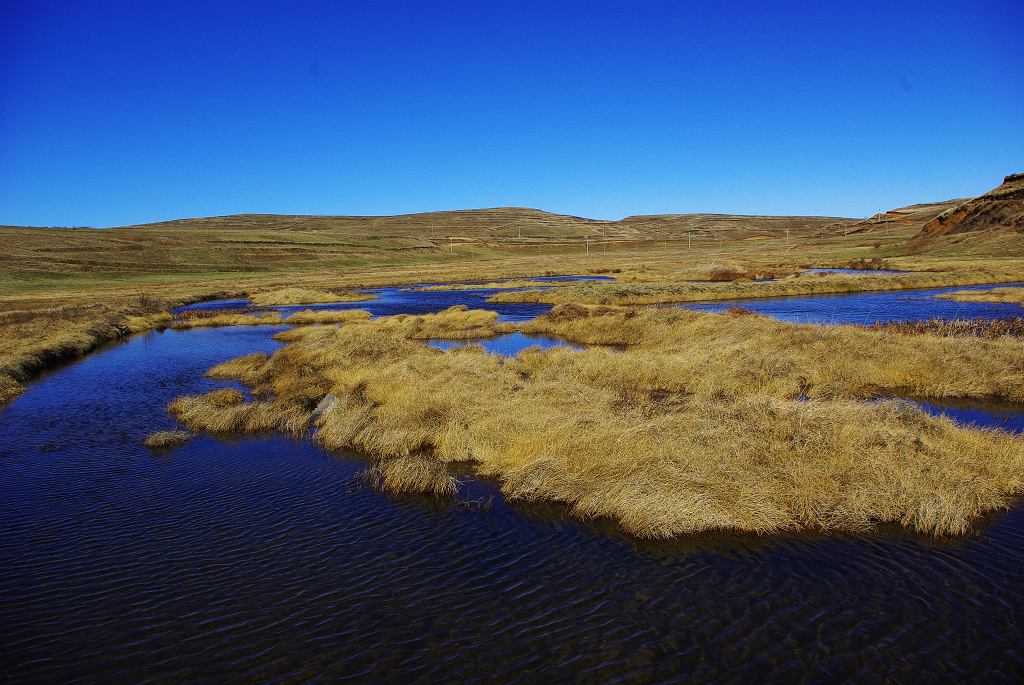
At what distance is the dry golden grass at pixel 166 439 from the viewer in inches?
643

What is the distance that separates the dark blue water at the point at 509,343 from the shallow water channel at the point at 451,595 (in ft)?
61.4

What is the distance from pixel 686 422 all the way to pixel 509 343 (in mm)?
19692

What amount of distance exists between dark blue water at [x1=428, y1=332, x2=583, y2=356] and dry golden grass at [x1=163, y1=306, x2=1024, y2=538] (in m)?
4.67

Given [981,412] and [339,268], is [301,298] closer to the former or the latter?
[339,268]

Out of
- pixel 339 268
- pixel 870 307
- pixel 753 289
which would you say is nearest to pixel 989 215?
pixel 753 289

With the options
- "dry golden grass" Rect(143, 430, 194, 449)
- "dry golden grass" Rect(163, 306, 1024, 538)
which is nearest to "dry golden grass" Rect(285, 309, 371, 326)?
"dry golden grass" Rect(163, 306, 1024, 538)

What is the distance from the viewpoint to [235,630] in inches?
321

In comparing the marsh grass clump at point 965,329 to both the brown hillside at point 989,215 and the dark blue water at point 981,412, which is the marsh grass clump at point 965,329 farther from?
the brown hillside at point 989,215

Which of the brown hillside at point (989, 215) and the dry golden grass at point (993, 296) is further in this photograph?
the brown hillside at point (989, 215)

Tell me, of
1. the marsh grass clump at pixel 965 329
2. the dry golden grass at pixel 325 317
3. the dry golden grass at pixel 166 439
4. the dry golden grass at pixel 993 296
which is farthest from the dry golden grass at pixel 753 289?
the dry golden grass at pixel 166 439

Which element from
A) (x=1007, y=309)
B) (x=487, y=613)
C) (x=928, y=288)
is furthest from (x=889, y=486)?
(x=928, y=288)

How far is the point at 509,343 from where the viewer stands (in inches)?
1318

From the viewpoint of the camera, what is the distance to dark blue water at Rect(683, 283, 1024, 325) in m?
36.5

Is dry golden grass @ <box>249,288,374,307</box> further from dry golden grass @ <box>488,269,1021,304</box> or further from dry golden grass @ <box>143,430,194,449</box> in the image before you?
dry golden grass @ <box>143,430,194,449</box>
